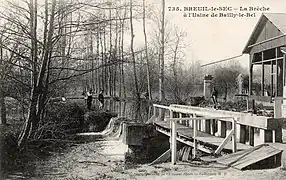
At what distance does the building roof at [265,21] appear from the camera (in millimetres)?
7641

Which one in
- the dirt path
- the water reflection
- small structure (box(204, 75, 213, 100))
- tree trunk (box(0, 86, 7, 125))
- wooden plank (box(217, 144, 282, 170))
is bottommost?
the dirt path

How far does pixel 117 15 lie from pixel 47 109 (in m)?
2.13

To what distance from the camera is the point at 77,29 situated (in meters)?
4.40

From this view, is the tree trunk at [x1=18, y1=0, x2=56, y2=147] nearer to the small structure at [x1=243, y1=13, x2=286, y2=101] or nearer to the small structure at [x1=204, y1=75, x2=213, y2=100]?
the small structure at [x1=243, y1=13, x2=286, y2=101]

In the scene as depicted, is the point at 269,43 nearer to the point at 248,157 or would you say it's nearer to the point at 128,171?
the point at 248,157

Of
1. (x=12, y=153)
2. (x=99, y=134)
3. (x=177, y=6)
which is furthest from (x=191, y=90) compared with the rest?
(x=12, y=153)

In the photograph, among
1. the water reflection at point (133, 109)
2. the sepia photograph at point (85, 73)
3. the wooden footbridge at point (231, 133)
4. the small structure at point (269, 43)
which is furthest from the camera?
the water reflection at point (133, 109)

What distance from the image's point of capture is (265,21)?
28.9 ft

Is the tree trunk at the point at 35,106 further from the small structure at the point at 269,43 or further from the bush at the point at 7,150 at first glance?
the small structure at the point at 269,43

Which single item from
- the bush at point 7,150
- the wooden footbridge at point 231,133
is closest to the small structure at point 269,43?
the wooden footbridge at point 231,133

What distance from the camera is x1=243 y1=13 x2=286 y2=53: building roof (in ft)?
25.1

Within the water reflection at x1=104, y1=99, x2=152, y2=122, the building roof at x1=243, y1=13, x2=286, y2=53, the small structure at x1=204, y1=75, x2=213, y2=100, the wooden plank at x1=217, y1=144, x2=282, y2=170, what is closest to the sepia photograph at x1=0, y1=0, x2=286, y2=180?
the wooden plank at x1=217, y1=144, x2=282, y2=170

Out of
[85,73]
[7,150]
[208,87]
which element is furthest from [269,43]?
[7,150]

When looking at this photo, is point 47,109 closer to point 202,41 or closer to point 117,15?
point 117,15
